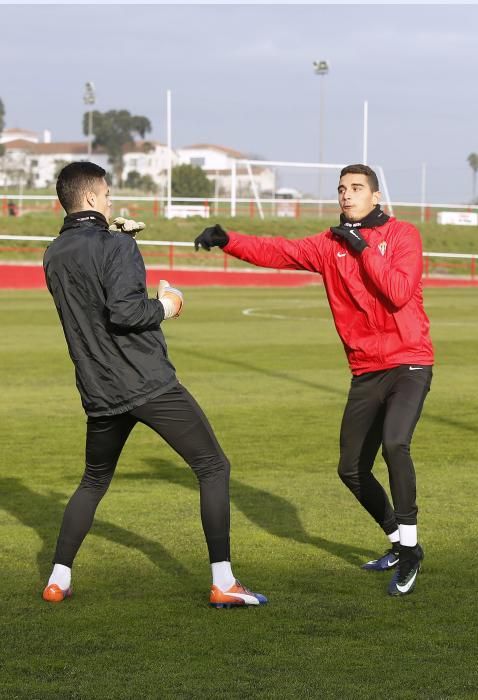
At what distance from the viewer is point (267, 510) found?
27.4ft

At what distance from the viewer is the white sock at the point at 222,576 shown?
5887 mm

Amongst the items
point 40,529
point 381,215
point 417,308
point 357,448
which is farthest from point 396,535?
point 40,529

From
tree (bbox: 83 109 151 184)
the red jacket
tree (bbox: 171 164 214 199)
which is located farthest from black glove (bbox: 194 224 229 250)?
tree (bbox: 83 109 151 184)

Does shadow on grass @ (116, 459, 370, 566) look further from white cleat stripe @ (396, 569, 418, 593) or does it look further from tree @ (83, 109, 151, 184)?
tree @ (83, 109, 151, 184)

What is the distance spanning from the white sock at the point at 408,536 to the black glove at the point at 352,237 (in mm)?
1364

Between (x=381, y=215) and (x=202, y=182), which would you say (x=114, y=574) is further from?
(x=202, y=182)

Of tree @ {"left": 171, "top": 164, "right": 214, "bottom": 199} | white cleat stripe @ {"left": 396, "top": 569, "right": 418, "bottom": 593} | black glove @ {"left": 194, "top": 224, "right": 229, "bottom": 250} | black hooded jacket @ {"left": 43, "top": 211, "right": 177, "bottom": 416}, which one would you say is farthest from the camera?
tree @ {"left": 171, "top": 164, "right": 214, "bottom": 199}

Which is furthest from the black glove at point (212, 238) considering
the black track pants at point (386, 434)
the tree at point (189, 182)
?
the tree at point (189, 182)

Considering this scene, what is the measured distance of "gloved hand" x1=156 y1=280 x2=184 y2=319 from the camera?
5707 mm

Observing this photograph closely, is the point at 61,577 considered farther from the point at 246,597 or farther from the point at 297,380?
the point at 297,380

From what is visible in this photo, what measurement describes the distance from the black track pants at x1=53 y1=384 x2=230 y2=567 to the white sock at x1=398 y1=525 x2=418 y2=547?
91 centimetres

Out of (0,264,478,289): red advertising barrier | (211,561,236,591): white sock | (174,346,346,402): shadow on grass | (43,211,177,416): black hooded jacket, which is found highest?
(43,211,177,416): black hooded jacket

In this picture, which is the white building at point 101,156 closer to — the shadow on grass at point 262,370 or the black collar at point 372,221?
the shadow on grass at point 262,370

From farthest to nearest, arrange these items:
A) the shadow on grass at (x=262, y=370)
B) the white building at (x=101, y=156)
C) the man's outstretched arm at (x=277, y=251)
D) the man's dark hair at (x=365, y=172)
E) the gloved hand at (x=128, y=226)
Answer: the white building at (x=101, y=156) → the shadow on grass at (x=262, y=370) → the man's outstretched arm at (x=277, y=251) → the man's dark hair at (x=365, y=172) → the gloved hand at (x=128, y=226)
